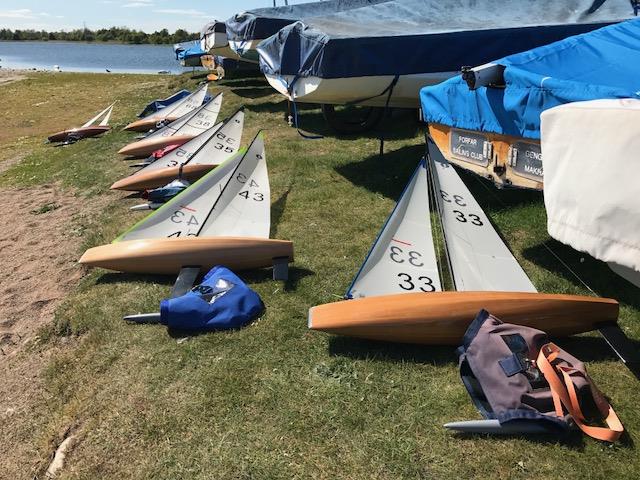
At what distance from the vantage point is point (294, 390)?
448 centimetres

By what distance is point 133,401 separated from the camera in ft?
14.9

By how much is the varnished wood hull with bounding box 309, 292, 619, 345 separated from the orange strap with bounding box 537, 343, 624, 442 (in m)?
0.78

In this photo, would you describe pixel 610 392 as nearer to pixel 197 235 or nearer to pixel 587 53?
pixel 587 53

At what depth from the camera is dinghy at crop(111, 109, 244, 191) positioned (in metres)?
10.1

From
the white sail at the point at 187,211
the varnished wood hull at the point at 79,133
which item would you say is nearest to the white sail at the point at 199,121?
the varnished wood hull at the point at 79,133

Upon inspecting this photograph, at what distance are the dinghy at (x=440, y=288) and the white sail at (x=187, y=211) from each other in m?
3.04

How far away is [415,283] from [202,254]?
2.85m

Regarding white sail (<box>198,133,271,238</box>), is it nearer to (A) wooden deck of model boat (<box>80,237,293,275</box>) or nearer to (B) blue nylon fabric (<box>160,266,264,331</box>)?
(A) wooden deck of model boat (<box>80,237,293,275</box>)

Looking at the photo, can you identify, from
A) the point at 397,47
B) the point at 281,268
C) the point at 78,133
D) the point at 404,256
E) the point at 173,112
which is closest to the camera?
the point at 404,256

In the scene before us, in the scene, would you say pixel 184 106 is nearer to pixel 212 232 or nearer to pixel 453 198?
pixel 212 232

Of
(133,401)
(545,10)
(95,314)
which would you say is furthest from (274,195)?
(545,10)

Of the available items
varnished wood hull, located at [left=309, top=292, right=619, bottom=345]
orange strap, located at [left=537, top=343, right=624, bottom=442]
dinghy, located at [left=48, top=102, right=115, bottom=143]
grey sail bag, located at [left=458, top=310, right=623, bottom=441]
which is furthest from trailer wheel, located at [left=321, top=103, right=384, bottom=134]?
orange strap, located at [left=537, top=343, right=624, bottom=442]

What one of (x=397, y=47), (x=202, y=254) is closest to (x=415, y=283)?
(x=202, y=254)

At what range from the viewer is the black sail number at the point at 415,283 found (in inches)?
205
